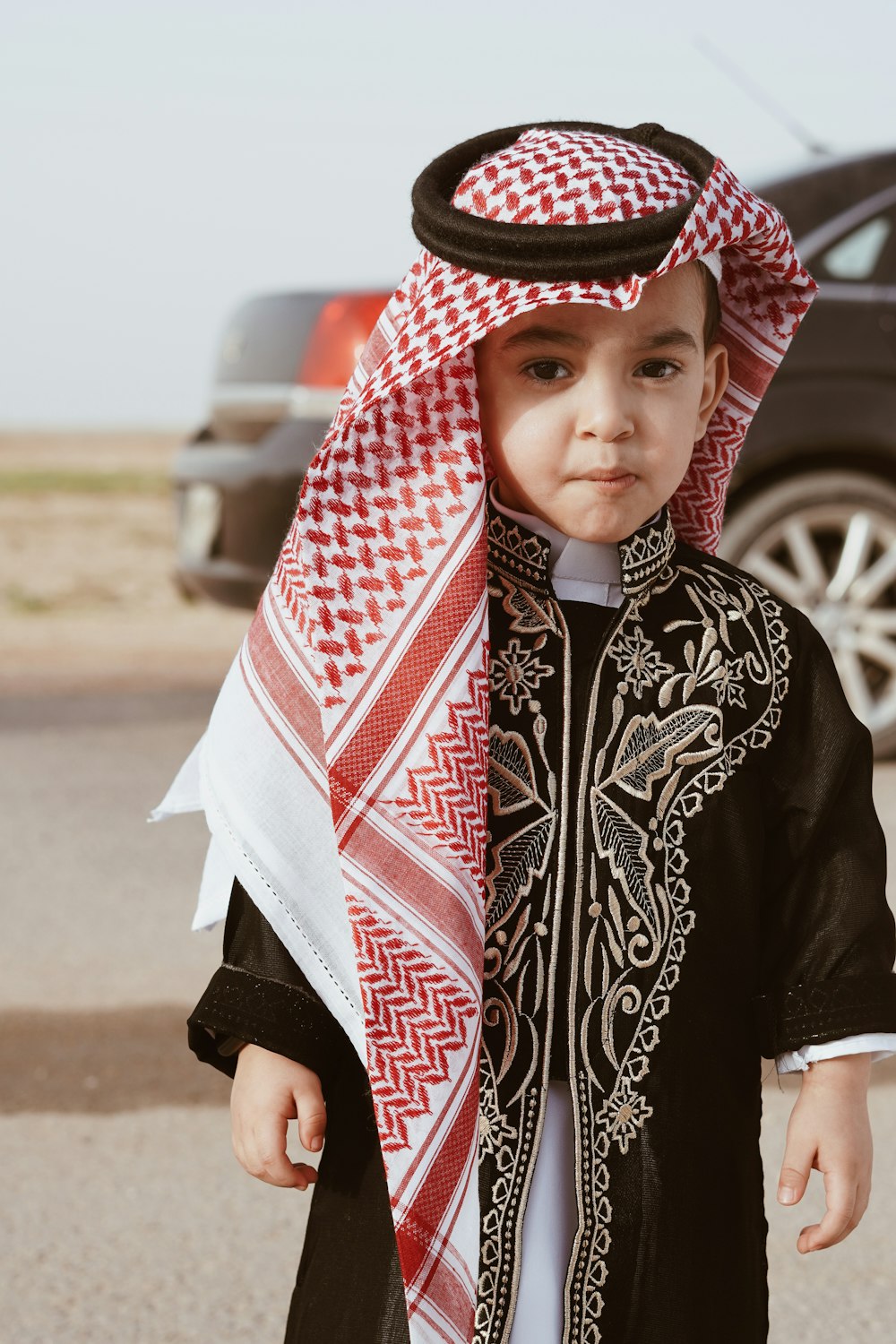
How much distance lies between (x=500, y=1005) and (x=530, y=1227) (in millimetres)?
225

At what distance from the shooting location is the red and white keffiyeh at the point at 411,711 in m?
1.62

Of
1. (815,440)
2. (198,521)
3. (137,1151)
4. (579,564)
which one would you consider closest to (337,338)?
(198,521)

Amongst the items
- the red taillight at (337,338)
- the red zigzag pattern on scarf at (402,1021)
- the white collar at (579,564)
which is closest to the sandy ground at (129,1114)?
the red zigzag pattern on scarf at (402,1021)

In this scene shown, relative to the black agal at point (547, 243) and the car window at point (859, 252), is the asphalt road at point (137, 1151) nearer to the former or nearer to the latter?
the black agal at point (547, 243)

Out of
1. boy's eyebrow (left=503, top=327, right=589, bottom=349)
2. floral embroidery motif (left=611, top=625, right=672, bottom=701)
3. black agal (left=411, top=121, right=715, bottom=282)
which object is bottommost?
floral embroidery motif (left=611, top=625, right=672, bottom=701)

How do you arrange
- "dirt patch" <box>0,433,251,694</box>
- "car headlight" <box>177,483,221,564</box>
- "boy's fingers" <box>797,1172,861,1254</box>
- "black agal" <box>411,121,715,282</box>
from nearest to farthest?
"black agal" <box>411,121,715,282</box>
"boy's fingers" <box>797,1172,861,1254</box>
"car headlight" <box>177,483,221,564</box>
"dirt patch" <box>0,433,251,694</box>

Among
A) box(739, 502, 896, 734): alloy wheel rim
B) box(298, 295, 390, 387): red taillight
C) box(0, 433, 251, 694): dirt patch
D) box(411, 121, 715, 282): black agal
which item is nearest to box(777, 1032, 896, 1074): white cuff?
box(411, 121, 715, 282): black agal

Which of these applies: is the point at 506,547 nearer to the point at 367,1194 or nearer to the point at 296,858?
the point at 296,858

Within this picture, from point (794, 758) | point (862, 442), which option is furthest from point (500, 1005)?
point (862, 442)

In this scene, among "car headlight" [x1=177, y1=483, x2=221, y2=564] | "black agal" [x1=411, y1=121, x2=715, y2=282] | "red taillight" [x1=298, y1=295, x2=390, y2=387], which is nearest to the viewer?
"black agal" [x1=411, y1=121, x2=715, y2=282]

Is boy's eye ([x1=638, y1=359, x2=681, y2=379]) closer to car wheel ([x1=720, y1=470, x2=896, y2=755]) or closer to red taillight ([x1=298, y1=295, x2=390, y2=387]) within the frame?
car wheel ([x1=720, y1=470, x2=896, y2=755])

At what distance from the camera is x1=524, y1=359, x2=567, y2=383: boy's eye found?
1.68 m

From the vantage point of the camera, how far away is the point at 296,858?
168cm

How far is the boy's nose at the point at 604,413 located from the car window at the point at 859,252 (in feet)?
14.3
